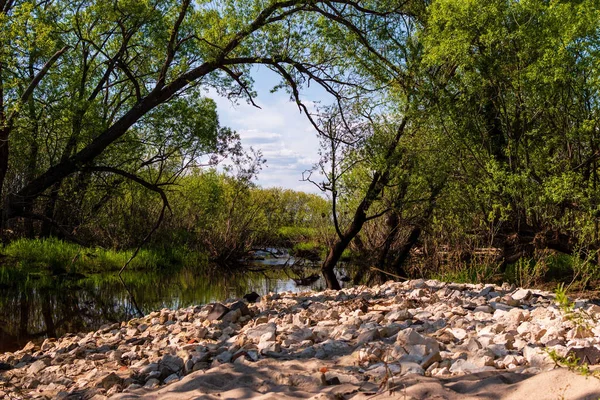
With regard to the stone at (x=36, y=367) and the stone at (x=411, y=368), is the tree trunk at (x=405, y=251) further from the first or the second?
the stone at (x=411, y=368)

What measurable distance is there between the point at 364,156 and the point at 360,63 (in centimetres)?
202

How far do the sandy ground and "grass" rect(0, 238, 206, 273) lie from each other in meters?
9.57

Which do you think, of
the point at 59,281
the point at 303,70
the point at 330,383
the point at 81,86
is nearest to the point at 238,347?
the point at 330,383

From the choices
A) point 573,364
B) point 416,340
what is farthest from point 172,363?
point 573,364

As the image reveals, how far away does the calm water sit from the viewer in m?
9.09

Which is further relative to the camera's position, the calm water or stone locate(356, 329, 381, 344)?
the calm water

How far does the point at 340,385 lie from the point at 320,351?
3.42ft

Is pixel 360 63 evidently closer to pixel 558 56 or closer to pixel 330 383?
pixel 558 56

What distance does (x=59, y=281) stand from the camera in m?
13.2

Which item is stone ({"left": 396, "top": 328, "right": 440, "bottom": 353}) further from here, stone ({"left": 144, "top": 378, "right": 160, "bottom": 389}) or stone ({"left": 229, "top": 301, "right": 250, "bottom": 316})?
stone ({"left": 229, "top": 301, "right": 250, "bottom": 316})

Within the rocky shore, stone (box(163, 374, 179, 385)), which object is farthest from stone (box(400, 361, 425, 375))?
stone (box(163, 374, 179, 385))

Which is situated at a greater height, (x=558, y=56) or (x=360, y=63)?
(x=360, y=63)

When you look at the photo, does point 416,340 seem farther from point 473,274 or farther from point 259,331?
point 473,274

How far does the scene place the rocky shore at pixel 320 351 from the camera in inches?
149
